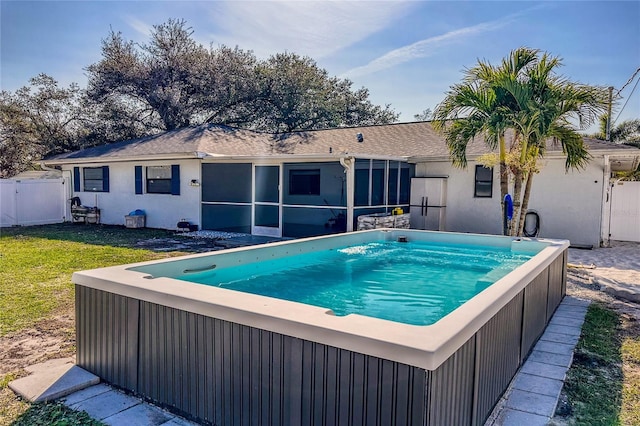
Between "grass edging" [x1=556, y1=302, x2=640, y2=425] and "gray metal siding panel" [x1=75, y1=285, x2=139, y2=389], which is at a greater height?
"gray metal siding panel" [x1=75, y1=285, x2=139, y2=389]

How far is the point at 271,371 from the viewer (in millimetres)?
2490

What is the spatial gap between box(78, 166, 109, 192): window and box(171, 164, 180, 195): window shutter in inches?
142

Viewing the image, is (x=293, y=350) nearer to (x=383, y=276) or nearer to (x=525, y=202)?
(x=383, y=276)

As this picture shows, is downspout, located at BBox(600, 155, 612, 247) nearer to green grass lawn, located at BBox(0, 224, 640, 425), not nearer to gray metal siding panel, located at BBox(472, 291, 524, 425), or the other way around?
green grass lawn, located at BBox(0, 224, 640, 425)

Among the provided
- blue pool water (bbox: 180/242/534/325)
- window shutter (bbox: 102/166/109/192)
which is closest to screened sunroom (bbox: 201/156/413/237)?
blue pool water (bbox: 180/242/534/325)

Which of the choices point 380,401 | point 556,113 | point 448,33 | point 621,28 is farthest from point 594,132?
point 380,401

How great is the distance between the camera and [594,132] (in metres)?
22.8

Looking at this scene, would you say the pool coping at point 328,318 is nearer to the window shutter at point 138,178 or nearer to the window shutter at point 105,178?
the window shutter at point 138,178

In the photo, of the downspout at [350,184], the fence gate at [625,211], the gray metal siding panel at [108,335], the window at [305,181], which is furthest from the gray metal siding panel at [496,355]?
the fence gate at [625,211]

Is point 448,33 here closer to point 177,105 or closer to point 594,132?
point 594,132

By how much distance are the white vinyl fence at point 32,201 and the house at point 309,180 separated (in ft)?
2.39

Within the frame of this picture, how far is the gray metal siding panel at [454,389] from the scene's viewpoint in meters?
2.11

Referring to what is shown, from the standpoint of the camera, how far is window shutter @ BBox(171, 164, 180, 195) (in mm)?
14065

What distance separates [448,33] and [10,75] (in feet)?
70.9
